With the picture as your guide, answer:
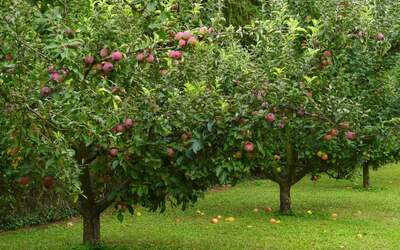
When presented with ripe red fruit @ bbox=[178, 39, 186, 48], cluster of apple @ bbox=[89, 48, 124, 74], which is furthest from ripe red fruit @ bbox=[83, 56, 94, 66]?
ripe red fruit @ bbox=[178, 39, 186, 48]

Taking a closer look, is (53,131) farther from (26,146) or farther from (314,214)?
(314,214)

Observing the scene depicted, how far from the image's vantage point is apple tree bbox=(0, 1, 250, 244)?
11.6 feet

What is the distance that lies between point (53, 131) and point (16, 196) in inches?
278

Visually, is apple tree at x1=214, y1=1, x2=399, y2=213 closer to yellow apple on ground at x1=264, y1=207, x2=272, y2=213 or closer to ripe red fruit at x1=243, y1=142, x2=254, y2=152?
ripe red fruit at x1=243, y1=142, x2=254, y2=152

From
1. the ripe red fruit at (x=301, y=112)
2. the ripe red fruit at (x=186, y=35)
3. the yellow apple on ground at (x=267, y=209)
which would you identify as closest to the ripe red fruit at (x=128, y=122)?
the ripe red fruit at (x=186, y=35)

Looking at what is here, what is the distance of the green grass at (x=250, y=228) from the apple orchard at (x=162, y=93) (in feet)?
4.17

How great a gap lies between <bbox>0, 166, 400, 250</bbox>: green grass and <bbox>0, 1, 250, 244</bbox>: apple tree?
56.7 inches

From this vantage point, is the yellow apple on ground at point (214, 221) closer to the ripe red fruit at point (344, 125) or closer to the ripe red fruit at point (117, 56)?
the ripe red fruit at point (344, 125)

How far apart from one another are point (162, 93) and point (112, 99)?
207 cm

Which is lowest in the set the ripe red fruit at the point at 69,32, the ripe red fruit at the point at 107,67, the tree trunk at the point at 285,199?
the tree trunk at the point at 285,199

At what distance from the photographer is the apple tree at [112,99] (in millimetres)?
3527

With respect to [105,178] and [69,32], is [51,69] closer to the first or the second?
[69,32]

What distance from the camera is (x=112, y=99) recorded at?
350 centimetres

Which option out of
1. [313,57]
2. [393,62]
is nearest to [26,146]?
[313,57]
